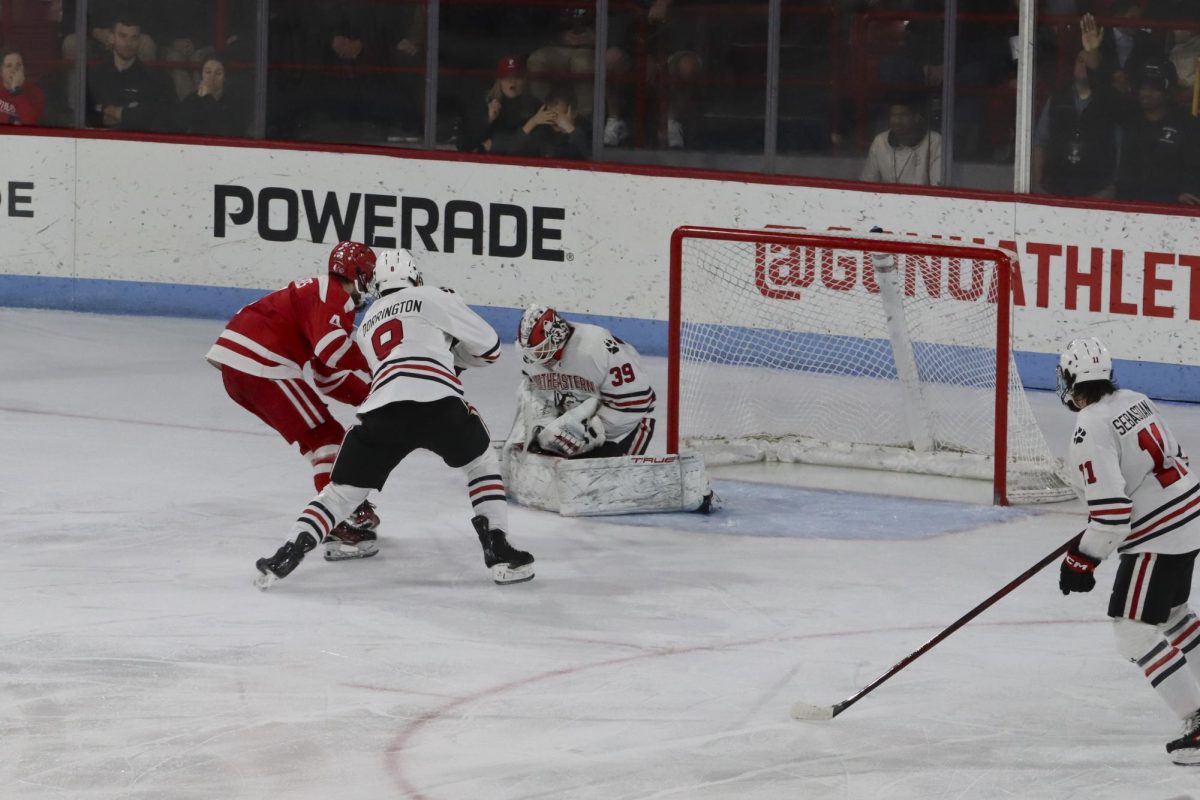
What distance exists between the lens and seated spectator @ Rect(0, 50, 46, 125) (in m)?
10.4

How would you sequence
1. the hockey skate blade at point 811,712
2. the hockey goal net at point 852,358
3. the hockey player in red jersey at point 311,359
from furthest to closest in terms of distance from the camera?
1. the hockey goal net at point 852,358
2. the hockey player in red jersey at point 311,359
3. the hockey skate blade at point 811,712

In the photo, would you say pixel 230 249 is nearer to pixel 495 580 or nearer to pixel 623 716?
pixel 495 580

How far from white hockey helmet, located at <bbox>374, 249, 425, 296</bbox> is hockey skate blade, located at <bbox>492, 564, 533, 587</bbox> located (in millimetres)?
835

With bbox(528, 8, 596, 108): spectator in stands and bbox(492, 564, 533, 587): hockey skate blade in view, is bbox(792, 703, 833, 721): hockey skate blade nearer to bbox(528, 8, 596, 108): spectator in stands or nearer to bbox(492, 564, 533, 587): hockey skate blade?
bbox(492, 564, 533, 587): hockey skate blade

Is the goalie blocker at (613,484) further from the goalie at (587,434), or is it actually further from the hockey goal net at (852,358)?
the hockey goal net at (852,358)

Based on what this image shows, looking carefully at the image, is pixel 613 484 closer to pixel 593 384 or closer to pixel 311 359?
pixel 593 384

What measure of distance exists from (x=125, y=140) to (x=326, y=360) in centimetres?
491

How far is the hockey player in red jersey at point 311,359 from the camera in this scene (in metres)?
5.77

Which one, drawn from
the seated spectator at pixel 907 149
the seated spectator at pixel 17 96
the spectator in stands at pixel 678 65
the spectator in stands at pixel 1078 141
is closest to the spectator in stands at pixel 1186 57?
the spectator in stands at pixel 1078 141

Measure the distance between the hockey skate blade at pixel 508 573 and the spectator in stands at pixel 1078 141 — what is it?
3.99 meters

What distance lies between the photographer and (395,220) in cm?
986

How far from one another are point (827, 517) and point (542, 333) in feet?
3.68

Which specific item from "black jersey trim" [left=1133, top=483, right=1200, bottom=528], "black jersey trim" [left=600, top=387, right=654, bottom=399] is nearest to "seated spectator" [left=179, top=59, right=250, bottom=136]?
"black jersey trim" [left=600, top=387, right=654, bottom=399]

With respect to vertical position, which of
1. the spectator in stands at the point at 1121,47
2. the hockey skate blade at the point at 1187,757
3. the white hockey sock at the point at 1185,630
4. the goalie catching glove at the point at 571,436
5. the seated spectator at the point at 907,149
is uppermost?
the spectator in stands at the point at 1121,47
